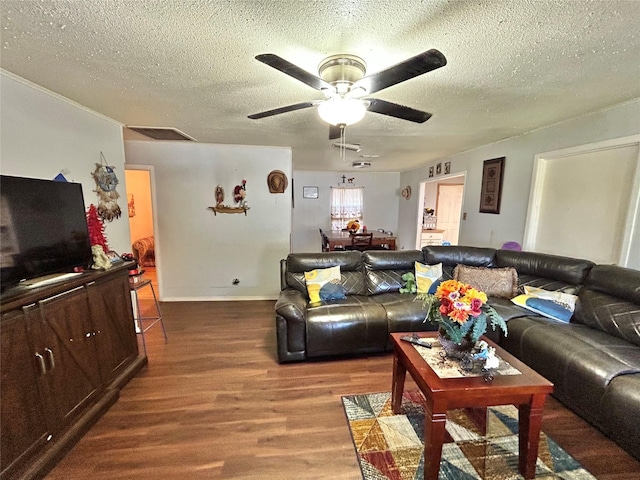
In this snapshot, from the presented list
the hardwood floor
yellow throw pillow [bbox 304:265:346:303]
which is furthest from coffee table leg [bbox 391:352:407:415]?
yellow throw pillow [bbox 304:265:346:303]

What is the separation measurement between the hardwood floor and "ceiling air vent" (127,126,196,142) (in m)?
2.46

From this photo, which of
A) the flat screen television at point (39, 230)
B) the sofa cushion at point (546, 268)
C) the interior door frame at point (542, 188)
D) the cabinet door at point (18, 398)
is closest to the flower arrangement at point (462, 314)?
the sofa cushion at point (546, 268)

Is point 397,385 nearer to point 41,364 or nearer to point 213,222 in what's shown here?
point 41,364

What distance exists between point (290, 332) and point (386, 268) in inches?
55.0

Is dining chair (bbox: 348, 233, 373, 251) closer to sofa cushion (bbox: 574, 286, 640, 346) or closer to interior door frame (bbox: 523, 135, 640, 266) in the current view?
interior door frame (bbox: 523, 135, 640, 266)

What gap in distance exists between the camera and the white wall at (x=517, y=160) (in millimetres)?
2396

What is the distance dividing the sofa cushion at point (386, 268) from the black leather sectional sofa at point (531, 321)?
0.04ft

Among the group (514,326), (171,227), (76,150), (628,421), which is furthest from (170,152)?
(628,421)

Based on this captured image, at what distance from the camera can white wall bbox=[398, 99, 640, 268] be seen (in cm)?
240

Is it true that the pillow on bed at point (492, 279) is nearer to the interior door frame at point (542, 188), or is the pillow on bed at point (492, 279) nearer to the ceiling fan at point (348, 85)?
the interior door frame at point (542, 188)

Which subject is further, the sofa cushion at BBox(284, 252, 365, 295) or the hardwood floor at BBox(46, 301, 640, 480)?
the sofa cushion at BBox(284, 252, 365, 295)

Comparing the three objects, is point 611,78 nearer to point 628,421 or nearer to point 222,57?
point 628,421

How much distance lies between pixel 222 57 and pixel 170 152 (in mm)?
2761

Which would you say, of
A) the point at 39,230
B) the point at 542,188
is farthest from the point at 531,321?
the point at 39,230
